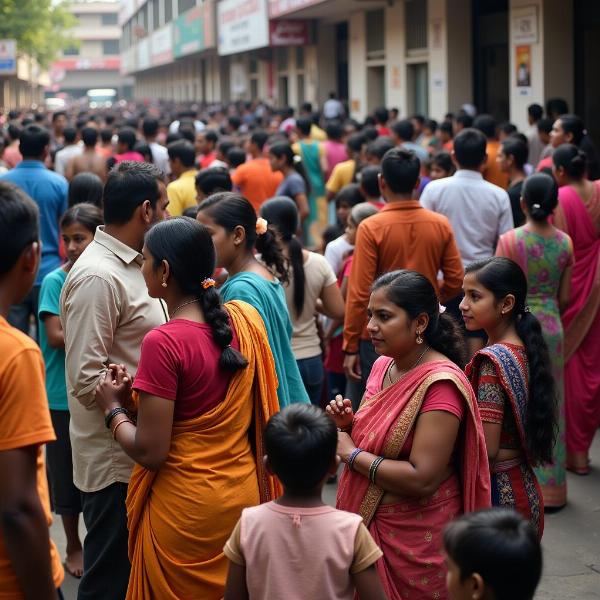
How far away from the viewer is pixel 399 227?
4984mm

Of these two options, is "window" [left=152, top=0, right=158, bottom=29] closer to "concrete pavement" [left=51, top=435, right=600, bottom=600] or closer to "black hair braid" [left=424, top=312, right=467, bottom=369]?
"concrete pavement" [left=51, top=435, right=600, bottom=600]

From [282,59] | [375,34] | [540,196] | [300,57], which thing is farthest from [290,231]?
[282,59]

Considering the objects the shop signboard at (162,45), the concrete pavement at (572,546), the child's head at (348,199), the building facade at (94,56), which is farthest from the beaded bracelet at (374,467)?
the building facade at (94,56)

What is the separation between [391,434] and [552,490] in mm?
2569

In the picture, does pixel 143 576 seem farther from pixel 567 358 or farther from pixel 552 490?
pixel 567 358

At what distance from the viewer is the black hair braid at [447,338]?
2.97 metres

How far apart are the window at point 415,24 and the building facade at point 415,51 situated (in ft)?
0.05

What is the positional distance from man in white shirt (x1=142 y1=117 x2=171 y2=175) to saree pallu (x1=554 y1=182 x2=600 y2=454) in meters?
5.18

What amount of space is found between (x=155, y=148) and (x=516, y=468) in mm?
7736

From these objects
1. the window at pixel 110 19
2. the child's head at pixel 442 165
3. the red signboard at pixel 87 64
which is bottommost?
the child's head at pixel 442 165

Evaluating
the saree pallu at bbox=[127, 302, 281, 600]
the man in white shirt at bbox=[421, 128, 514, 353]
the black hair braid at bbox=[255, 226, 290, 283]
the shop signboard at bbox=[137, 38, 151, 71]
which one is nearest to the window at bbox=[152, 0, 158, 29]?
the shop signboard at bbox=[137, 38, 151, 71]

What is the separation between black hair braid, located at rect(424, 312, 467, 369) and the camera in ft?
9.76

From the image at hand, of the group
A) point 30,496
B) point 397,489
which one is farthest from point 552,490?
point 30,496

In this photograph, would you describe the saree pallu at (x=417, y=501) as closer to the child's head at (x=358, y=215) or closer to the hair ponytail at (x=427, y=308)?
the hair ponytail at (x=427, y=308)
